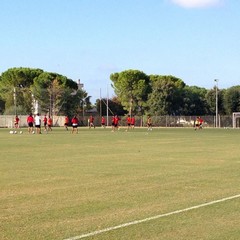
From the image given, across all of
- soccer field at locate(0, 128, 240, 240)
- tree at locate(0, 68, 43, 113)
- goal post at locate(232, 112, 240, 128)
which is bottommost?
soccer field at locate(0, 128, 240, 240)

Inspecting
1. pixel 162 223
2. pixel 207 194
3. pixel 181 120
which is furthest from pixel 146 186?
pixel 181 120

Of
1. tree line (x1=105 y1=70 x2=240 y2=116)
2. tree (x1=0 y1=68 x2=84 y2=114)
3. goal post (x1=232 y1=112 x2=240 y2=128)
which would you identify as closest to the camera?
goal post (x1=232 y1=112 x2=240 y2=128)

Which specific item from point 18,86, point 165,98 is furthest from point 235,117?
point 18,86

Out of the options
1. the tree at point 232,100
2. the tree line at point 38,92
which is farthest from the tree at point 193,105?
the tree line at point 38,92

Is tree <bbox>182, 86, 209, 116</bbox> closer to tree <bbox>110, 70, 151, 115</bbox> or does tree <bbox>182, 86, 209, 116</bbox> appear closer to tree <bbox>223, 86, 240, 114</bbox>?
tree <bbox>223, 86, 240, 114</bbox>

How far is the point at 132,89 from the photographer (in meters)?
109

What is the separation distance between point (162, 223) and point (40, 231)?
183cm

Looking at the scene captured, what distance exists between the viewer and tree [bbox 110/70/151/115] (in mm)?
107250

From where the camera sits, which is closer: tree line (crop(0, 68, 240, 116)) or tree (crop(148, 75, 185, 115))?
tree line (crop(0, 68, 240, 116))

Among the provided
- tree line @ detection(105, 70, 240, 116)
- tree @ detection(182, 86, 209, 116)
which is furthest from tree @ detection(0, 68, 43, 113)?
tree @ detection(182, 86, 209, 116)

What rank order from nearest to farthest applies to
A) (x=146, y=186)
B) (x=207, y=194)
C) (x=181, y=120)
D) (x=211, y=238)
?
(x=211, y=238)
(x=207, y=194)
(x=146, y=186)
(x=181, y=120)

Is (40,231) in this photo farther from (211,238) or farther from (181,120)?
(181,120)

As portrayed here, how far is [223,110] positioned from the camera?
10744 centimetres

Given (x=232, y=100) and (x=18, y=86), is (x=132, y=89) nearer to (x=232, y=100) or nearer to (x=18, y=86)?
(x=232, y=100)
